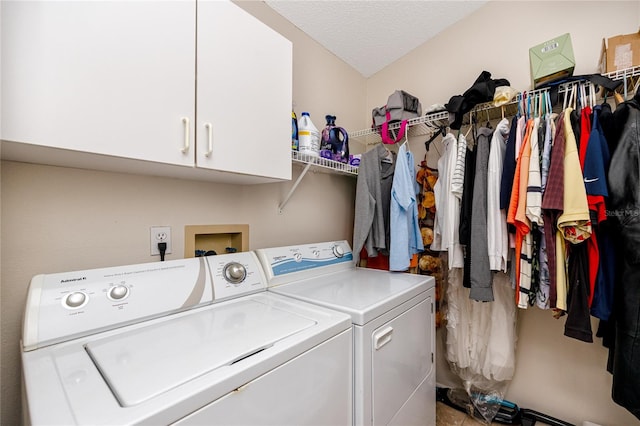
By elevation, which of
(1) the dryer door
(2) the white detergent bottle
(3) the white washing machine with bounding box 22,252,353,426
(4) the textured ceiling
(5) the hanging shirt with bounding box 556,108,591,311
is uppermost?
(4) the textured ceiling

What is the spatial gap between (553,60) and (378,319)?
5.36ft

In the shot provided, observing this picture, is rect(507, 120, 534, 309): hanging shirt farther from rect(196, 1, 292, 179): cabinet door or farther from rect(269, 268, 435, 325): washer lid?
rect(196, 1, 292, 179): cabinet door

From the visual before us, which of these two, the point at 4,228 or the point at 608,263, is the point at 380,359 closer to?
the point at 608,263

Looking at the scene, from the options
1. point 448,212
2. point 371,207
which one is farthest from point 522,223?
point 371,207

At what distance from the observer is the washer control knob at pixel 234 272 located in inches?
49.7

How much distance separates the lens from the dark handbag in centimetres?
203

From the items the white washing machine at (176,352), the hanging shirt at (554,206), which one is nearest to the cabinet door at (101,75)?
the white washing machine at (176,352)

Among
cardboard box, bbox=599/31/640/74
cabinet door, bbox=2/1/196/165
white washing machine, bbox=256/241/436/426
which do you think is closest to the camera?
cabinet door, bbox=2/1/196/165

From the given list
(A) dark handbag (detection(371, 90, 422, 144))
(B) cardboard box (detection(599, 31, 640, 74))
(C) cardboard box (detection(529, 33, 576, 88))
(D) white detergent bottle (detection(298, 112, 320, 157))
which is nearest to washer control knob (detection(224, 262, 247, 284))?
(D) white detergent bottle (detection(298, 112, 320, 157))

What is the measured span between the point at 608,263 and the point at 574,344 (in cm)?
78

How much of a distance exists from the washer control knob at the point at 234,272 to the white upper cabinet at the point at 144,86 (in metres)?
0.42

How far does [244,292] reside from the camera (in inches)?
50.6

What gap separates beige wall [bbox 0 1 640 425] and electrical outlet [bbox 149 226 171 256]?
0.09ft

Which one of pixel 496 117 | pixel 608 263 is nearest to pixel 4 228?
pixel 608 263
